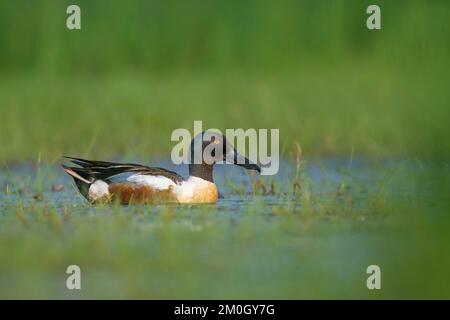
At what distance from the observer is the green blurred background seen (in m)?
11.5

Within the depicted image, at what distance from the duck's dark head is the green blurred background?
1.67 meters

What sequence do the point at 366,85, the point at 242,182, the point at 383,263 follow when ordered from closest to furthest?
the point at 383,263 → the point at 242,182 → the point at 366,85

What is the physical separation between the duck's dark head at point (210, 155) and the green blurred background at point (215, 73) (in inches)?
65.9

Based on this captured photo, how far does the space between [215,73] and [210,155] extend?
3.76 m

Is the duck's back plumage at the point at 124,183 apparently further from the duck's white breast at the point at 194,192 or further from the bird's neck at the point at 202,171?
the bird's neck at the point at 202,171

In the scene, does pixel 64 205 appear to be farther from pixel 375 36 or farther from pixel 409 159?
pixel 375 36

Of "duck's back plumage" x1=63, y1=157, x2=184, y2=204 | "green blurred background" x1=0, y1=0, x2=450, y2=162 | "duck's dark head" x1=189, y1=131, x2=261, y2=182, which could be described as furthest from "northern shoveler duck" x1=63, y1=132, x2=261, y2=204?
"green blurred background" x1=0, y1=0, x2=450, y2=162

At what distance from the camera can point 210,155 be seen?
9648 mm

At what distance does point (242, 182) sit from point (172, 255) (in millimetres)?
2932

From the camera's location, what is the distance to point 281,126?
1173 cm

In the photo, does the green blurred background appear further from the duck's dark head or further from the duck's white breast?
the duck's white breast

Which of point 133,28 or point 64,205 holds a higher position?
point 133,28
